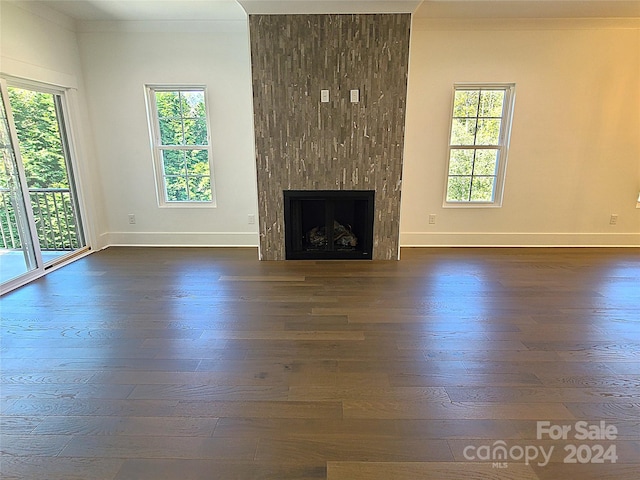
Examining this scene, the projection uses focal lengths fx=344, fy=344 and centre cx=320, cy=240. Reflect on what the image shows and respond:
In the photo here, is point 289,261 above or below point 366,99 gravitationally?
below

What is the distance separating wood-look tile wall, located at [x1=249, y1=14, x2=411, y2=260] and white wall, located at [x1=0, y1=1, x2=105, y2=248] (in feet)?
7.32

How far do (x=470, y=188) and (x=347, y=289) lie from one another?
2.51 meters

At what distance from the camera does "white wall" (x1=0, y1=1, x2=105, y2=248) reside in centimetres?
330

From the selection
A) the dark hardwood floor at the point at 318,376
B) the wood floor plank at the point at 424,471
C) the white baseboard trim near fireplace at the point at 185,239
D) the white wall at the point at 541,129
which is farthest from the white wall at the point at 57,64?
the wood floor plank at the point at 424,471

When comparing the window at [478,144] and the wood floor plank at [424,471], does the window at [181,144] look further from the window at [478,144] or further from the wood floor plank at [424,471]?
the wood floor plank at [424,471]

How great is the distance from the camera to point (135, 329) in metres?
2.60

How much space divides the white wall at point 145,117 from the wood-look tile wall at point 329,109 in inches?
24.1

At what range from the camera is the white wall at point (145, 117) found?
4168 mm

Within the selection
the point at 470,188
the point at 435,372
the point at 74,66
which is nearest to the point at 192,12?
the point at 74,66

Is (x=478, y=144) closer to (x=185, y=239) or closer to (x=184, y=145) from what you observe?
(x=184, y=145)

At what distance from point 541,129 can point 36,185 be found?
6.19 m

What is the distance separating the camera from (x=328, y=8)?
3496 millimetres

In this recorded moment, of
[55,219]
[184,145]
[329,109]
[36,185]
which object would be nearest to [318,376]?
[329,109]

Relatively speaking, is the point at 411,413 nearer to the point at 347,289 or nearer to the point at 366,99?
the point at 347,289
